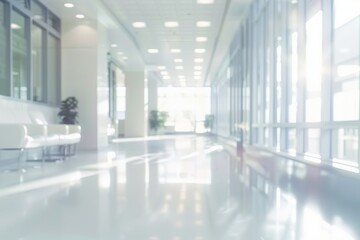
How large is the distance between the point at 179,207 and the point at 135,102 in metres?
19.3

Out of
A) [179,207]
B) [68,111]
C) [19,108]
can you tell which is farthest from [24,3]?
[179,207]

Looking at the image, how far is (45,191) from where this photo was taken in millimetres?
4250

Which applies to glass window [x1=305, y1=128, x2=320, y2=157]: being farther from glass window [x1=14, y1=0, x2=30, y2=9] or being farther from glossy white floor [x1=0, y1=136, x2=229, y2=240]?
glass window [x1=14, y1=0, x2=30, y2=9]

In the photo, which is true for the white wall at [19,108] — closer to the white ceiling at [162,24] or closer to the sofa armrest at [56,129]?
the sofa armrest at [56,129]

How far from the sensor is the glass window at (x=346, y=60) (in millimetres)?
3541

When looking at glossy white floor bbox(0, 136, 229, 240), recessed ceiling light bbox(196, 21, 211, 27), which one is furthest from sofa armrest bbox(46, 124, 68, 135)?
recessed ceiling light bbox(196, 21, 211, 27)

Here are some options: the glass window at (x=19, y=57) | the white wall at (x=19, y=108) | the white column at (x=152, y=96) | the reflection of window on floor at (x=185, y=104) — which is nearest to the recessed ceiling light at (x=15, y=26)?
the glass window at (x=19, y=57)

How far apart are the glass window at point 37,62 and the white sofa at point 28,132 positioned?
1.25 metres

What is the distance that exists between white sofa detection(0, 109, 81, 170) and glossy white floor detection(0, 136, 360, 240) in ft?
2.64

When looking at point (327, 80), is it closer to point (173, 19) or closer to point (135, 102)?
point (173, 19)

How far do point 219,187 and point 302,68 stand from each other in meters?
2.10

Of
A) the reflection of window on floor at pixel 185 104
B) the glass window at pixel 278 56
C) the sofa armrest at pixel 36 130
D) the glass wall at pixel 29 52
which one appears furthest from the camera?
the reflection of window on floor at pixel 185 104

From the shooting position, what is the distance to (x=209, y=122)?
97.0ft

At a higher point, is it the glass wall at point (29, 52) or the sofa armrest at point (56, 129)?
the glass wall at point (29, 52)
